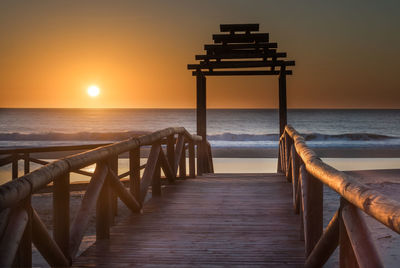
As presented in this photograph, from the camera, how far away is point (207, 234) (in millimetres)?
3598

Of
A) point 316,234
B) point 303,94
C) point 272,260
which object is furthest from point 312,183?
point 303,94

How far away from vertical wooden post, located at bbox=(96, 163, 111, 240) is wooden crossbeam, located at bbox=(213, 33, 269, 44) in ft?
20.8

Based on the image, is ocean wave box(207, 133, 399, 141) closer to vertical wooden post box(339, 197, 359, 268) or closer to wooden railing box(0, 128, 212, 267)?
wooden railing box(0, 128, 212, 267)

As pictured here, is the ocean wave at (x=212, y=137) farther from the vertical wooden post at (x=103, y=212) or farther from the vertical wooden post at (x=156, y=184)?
the vertical wooden post at (x=103, y=212)

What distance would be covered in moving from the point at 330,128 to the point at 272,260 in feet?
178

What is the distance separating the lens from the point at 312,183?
8.87 ft

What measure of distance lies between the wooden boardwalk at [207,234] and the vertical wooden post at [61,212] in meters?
0.26

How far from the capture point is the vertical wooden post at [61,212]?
2479 mm

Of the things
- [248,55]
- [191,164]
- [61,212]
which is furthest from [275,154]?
[61,212]

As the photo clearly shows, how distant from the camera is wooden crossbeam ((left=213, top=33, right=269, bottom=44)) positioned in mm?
8883

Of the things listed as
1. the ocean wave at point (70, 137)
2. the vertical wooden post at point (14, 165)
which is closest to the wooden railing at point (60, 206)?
the vertical wooden post at point (14, 165)

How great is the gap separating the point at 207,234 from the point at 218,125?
5435 centimetres

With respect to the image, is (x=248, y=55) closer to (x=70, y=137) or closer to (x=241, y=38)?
(x=241, y=38)

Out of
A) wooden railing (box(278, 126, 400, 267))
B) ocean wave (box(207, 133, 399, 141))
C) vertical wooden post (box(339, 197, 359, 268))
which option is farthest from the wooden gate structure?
ocean wave (box(207, 133, 399, 141))
